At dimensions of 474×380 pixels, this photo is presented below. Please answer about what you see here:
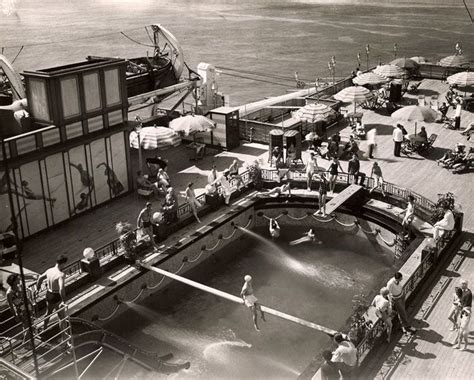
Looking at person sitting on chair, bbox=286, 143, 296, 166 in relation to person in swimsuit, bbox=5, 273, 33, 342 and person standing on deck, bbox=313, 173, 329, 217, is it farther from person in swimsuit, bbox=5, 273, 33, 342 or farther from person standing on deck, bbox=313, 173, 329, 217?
person in swimsuit, bbox=5, 273, 33, 342

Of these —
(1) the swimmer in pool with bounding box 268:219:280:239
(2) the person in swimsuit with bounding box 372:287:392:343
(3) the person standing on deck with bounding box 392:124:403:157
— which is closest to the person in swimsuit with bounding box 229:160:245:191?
(1) the swimmer in pool with bounding box 268:219:280:239

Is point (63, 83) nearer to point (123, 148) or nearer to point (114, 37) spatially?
point (123, 148)

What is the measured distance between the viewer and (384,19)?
141 metres

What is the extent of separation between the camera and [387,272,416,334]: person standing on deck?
16.1 metres

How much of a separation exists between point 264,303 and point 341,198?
5371mm

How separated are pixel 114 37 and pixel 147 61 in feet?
257

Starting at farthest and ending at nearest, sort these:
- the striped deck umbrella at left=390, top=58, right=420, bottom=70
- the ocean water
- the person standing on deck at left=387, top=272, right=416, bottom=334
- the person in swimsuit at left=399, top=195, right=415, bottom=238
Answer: the ocean water
the striped deck umbrella at left=390, top=58, right=420, bottom=70
the person in swimsuit at left=399, top=195, right=415, bottom=238
the person standing on deck at left=387, top=272, right=416, bottom=334

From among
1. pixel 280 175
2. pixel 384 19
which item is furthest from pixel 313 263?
pixel 384 19

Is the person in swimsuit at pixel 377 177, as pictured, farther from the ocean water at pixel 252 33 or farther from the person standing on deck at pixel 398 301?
the ocean water at pixel 252 33

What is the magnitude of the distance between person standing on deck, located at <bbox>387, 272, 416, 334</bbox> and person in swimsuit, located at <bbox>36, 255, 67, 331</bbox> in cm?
880

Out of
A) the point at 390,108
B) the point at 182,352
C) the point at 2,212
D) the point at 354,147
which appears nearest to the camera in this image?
the point at 182,352

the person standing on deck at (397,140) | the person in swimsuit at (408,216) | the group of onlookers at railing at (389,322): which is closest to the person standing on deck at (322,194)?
the person in swimsuit at (408,216)

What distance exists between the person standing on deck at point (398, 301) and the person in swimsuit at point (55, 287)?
8.80 meters

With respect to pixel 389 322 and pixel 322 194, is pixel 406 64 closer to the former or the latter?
pixel 322 194
